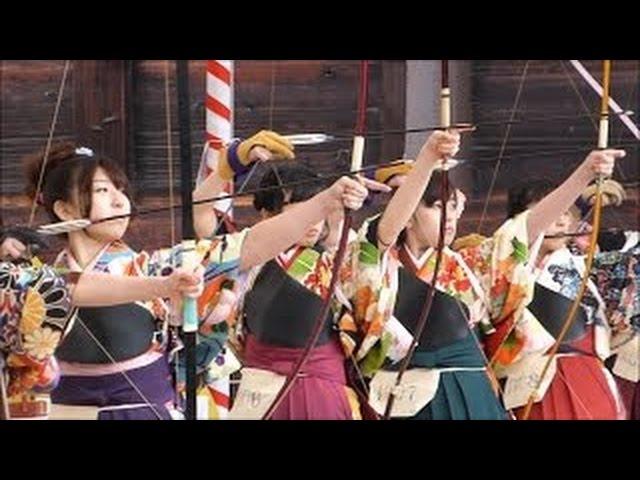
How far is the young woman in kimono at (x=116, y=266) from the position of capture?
12.2 ft

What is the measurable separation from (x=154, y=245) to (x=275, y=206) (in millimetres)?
753

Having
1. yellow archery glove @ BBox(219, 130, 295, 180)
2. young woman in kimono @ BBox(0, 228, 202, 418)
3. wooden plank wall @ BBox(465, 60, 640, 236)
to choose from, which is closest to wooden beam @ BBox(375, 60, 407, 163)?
wooden plank wall @ BBox(465, 60, 640, 236)

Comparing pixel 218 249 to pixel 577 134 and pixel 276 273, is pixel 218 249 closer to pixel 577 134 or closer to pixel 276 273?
pixel 276 273

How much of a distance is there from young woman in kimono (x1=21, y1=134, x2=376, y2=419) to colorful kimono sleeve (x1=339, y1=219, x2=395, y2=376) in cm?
32

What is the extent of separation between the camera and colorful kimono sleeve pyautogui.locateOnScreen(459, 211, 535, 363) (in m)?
4.30

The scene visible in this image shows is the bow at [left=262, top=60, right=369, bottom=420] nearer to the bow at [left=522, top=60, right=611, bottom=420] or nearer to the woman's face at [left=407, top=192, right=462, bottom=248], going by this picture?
the woman's face at [left=407, top=192, right=462, bottom=248]

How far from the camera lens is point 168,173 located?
4.91m

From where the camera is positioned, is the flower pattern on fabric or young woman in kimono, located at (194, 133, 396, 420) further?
the flower pattern on fabric

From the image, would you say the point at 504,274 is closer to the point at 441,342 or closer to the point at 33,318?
the point at 441,342

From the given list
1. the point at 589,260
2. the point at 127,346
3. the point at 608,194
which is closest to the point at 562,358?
the point at 589,260

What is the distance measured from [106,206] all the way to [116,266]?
0.11 m

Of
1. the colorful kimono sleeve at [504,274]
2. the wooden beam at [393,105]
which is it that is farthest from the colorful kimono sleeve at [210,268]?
the wooden beam at [393,105]

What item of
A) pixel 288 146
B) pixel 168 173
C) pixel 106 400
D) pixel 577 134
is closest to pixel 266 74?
pixel 168 173

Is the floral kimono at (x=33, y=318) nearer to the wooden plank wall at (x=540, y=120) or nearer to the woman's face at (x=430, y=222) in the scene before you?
the woman's face at (x=430, y=222)
